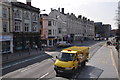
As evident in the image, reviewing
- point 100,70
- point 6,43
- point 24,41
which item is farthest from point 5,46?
point 100,70

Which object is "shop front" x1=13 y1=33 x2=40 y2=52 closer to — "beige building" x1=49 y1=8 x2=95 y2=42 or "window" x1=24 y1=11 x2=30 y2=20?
"window" x1=24 y1=11 x2=30 y2=20

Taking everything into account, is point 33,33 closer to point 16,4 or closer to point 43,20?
point 16,4

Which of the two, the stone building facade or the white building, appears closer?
the white building

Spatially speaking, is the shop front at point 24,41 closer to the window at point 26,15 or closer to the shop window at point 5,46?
the shop window at point 5,46

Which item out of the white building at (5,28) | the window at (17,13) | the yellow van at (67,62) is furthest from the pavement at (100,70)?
the window at (17,13)

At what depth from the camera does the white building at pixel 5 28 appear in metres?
29.4

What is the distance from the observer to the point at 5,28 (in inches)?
1212

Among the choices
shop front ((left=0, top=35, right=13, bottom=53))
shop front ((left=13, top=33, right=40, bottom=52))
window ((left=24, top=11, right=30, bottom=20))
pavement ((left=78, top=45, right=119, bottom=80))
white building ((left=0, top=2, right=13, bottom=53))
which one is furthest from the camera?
window ((left=24, top=11, right=30, bottom=20))

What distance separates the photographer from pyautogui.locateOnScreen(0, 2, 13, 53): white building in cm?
2939

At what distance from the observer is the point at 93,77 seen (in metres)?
14.5

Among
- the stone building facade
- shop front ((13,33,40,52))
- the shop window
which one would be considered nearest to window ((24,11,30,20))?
the stone building facade

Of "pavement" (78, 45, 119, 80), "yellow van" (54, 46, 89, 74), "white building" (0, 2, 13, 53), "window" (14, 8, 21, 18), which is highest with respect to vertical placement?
"window" (14, 8, 21, 18)

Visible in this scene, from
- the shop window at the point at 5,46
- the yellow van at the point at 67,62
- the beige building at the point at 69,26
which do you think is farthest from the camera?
the beige building at the point at 69,26

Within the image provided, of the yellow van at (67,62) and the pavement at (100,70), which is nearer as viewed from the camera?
the yellow van at (67,62)
